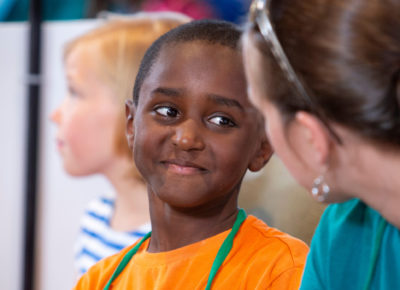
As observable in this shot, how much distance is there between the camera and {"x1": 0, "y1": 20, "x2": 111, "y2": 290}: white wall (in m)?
1.89

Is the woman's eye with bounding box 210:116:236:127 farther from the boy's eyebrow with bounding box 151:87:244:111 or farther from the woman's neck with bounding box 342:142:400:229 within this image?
the woman's neck with bounding box 342:142:400:229

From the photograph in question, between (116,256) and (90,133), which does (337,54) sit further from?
(90,133)

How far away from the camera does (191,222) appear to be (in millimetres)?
864

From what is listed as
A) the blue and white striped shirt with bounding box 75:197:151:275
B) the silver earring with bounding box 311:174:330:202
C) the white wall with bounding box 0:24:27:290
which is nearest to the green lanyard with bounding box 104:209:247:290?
the silver earring with bounding box 311:174:330:202

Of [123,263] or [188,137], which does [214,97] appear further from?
[123,263]

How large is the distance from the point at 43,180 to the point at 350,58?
161 centimetres

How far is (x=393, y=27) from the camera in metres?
0.52

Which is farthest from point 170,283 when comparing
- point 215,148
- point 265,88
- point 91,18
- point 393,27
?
point 91,18

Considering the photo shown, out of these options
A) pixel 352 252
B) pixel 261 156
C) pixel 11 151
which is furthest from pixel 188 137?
pixel 11 151

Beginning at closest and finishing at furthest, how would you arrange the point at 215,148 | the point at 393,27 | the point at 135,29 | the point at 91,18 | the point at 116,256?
the point at 393,27 → the point at 215,148 → the point at 116,256 → the point at 135,29 → the point at 91,18

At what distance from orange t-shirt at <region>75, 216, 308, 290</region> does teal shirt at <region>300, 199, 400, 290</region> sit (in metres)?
0.04

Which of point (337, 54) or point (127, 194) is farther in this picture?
point (127, 194)

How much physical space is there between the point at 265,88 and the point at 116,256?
49 cm

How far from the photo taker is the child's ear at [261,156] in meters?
0.86
